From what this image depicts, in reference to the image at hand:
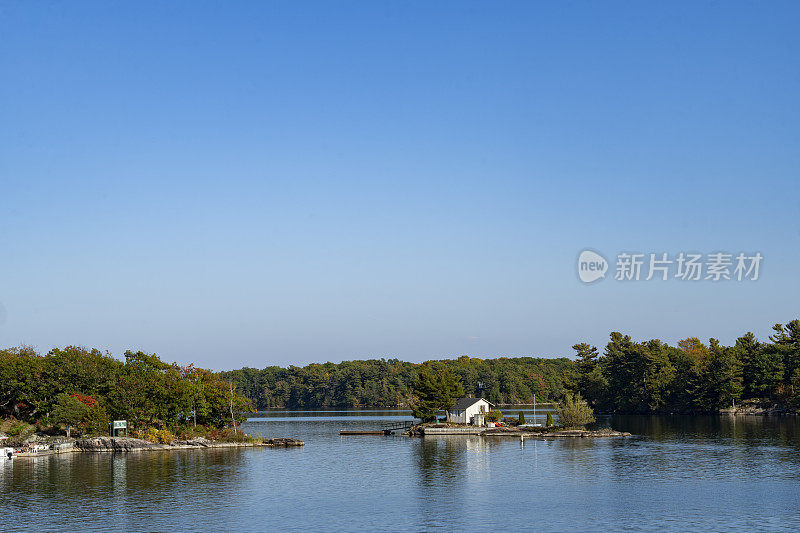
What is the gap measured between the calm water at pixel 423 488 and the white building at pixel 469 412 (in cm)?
2869

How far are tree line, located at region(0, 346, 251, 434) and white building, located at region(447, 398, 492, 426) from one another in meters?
42.8

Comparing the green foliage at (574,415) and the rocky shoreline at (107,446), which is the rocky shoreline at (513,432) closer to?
the green foliage at (574,415)

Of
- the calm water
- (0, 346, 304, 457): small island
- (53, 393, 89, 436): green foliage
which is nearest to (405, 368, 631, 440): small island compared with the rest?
the calm water

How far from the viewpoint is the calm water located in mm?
53844

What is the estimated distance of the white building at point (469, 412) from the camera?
14100cm

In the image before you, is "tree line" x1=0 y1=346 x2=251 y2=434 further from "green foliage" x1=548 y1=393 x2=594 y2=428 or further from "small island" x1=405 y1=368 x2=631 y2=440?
"green foliage" x1=548 y1=393 x2=594 y2=428

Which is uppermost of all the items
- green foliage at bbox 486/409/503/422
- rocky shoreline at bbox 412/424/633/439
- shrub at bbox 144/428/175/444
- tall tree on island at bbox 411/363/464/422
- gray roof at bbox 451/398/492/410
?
tall tree on island at bbox 411/363/464/422

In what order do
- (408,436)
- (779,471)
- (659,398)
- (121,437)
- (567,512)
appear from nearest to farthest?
(567,512)
(779,471)
(121,437)
(408,436)
(659,398)

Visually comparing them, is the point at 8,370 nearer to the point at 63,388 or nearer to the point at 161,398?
the point at 63,388

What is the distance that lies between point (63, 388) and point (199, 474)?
1898 inches

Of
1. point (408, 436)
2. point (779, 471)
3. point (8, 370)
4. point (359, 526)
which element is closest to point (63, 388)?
point (8, 370)

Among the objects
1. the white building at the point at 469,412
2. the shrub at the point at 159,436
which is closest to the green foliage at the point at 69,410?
the shrub at the point at 159,436

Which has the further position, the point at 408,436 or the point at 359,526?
the point at 408,436

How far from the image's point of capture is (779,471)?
75.1 metres
